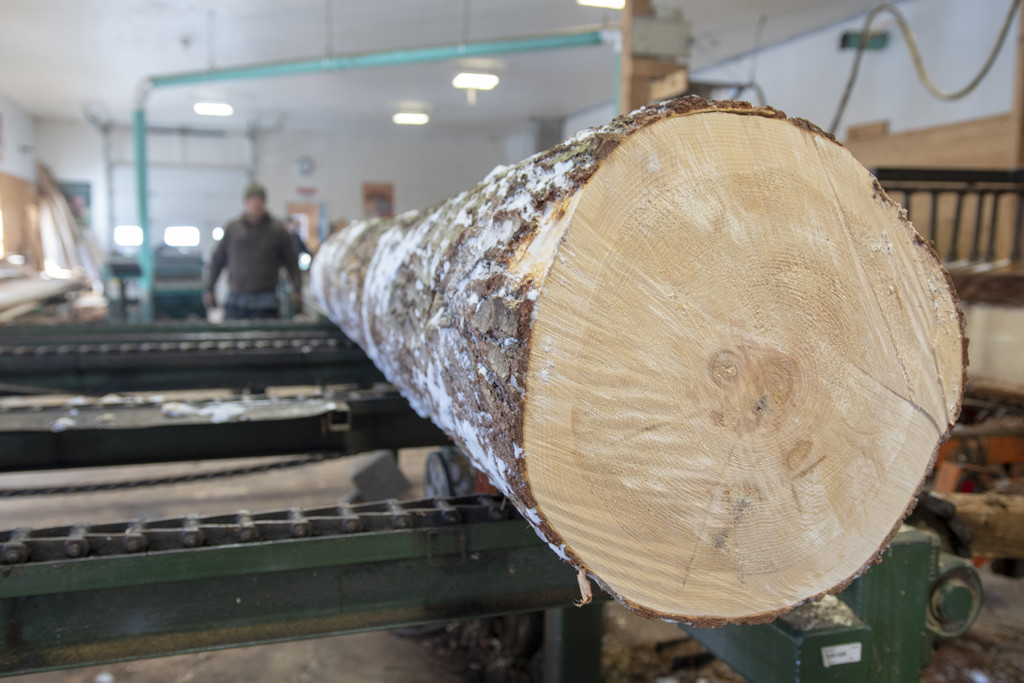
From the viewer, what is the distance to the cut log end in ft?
2.86

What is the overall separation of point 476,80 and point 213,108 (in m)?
5.38

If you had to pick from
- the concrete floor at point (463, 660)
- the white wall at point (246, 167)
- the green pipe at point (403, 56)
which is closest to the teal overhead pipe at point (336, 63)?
the green pipe at point (403, 56)

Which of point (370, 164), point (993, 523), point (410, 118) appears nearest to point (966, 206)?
point (993, 523)

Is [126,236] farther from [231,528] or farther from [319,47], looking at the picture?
[231,528]

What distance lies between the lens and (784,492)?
97 cm

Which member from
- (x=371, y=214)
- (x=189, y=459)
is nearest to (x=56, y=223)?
(x=371, y=214)

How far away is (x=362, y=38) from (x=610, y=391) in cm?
903

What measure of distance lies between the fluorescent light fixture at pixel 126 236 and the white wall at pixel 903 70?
11865 mm

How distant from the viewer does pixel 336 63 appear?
7.61 m

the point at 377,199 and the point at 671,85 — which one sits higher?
the point at 377,199

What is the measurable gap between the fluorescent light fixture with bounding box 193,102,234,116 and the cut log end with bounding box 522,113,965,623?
13.0 meters

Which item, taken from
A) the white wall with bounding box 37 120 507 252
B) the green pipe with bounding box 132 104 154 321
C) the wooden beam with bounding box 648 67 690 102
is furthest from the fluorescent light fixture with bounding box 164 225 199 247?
the wooden beam with bounding box 648 67 690 102

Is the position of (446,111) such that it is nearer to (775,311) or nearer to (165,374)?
(165,374)

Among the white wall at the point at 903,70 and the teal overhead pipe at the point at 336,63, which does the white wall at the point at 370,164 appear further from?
the white wall at the point at 903,70
